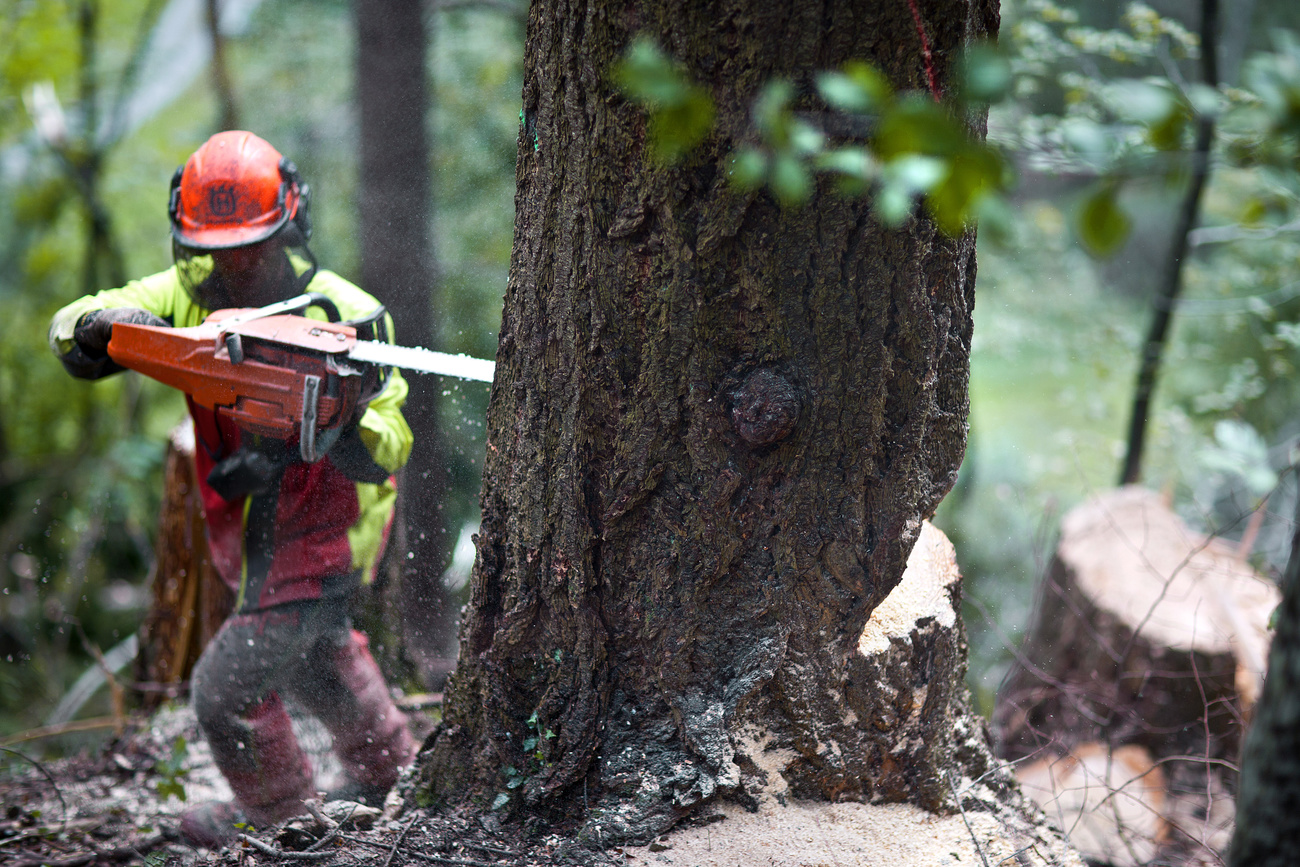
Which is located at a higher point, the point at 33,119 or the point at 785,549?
the point at 33,119

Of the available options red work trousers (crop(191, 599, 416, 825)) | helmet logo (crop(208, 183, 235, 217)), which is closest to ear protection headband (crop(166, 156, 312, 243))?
helmet logo (crop(208, 183, 235, 217))

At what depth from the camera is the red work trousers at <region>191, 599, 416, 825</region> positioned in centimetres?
248

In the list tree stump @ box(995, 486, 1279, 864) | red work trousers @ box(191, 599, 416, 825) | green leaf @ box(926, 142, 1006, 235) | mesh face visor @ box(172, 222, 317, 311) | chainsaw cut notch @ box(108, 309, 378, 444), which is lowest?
tree stump @ box(995, 486, 1279, 864)

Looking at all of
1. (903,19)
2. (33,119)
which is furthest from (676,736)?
(33,119)

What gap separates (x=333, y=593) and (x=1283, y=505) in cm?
686

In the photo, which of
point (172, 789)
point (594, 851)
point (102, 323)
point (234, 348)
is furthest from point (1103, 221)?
point (172, 789)

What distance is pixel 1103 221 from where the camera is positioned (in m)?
0.77

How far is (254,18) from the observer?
565 centimetres

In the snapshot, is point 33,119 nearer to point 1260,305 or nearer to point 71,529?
point 71,529

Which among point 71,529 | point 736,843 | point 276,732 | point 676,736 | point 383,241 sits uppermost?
point 383,241

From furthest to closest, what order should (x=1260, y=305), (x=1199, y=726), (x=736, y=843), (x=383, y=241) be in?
(x=1260, y=305) → (x=383, y=241) → (x=1199, y=726) → (x=736, y=843)

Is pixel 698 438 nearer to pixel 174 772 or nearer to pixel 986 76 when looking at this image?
pixel 986 76

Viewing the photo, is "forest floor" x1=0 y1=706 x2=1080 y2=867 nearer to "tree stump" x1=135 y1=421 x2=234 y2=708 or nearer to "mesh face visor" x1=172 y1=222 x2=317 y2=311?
"tree stump" x1=135 y1=421 x2=234 y2=708

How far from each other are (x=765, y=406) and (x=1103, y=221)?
967 mm
